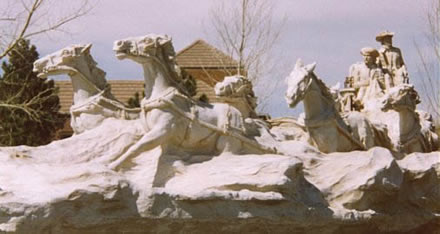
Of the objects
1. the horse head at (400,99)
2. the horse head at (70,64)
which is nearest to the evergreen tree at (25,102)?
the horse head at (70,64)

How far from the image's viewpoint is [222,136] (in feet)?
26.6

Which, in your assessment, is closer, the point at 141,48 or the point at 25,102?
the point at 141,48

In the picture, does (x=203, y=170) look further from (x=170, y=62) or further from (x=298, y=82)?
(x=298, y=82)

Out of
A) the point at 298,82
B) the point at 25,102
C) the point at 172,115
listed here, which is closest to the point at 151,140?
the point at 172,115

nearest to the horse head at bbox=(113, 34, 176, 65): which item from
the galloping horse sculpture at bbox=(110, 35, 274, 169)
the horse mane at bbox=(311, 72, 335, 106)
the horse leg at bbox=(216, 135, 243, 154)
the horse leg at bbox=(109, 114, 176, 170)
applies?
the galloping horse sculpture at bbox=(110, 35, 274, 169)

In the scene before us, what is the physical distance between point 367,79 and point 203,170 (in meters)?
4.56

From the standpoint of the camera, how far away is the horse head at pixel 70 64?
28.4 feet

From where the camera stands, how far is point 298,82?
28.1 ft

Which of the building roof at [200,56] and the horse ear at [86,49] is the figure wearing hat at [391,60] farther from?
the building roof at [200,56]

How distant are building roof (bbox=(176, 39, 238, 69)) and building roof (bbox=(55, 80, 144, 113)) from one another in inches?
112

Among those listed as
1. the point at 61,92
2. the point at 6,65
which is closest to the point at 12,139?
the point at 6,65

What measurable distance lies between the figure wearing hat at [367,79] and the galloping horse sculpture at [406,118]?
140cm

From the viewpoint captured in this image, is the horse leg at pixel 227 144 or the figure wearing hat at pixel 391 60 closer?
the horse leg at pixel 227 144

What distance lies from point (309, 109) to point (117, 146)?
221 cm
